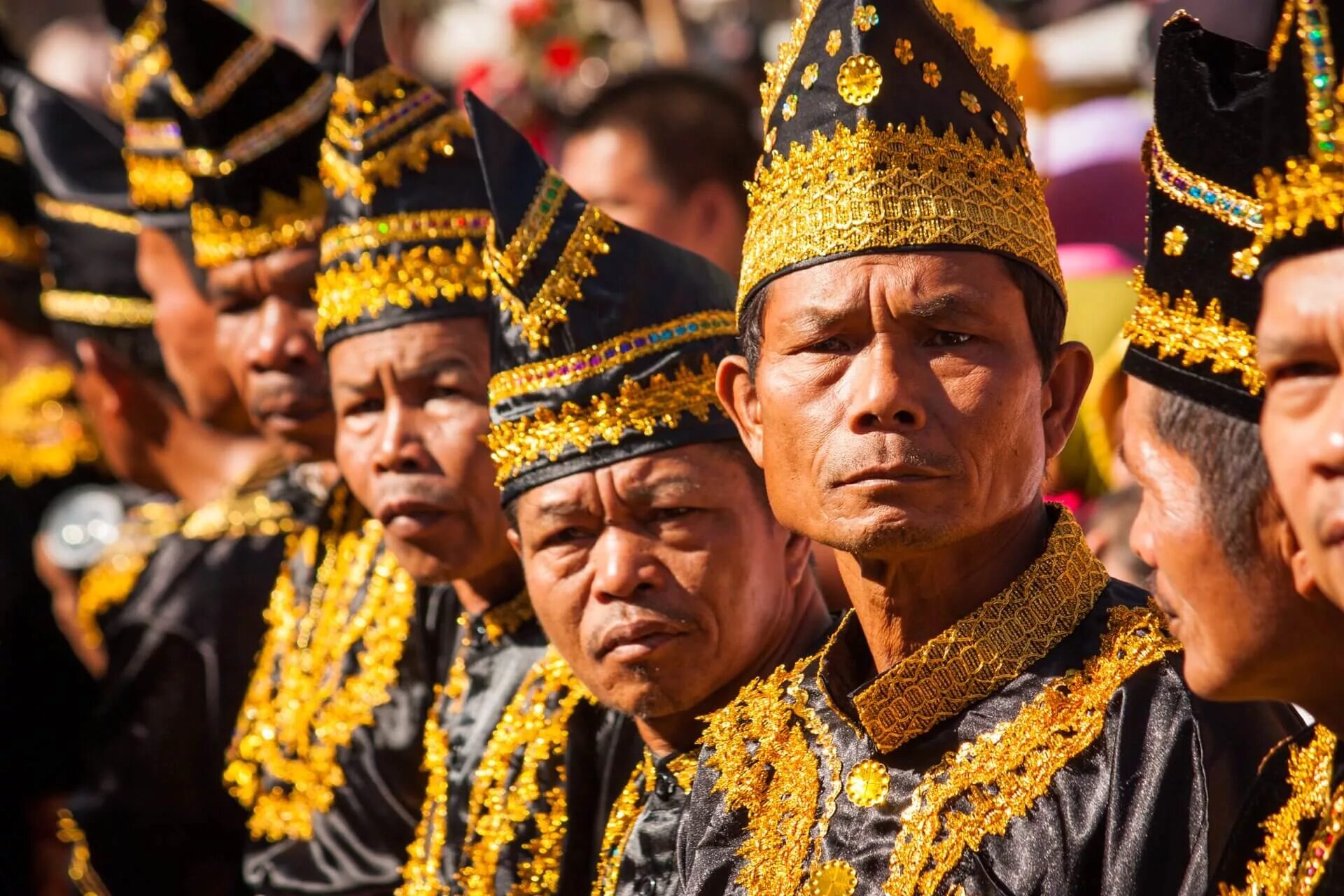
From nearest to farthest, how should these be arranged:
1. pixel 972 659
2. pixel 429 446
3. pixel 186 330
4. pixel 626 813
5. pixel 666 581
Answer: pixel 972 659
pixel 666 581
pixel 626 813
pixel 429 446
pixel 186 330

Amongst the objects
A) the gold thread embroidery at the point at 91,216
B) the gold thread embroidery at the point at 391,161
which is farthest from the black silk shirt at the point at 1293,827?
the gold thread embroidery at the point at 91,216

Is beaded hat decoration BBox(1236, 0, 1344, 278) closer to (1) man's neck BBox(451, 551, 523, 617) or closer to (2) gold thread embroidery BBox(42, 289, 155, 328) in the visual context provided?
(1) man's neck BBox(451, 551, 523, 617)

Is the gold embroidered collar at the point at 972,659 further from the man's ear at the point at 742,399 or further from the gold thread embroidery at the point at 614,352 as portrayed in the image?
the gold thread embroidery at the point at 614,352

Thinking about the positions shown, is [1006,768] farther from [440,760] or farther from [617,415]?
[440,760]

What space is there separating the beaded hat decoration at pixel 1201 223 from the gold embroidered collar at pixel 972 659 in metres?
0.44

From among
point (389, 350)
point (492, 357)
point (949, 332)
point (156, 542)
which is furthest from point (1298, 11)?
point (156, 542)

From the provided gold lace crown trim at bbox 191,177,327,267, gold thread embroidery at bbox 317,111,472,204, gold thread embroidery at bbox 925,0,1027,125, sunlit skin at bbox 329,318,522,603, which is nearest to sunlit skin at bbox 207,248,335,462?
gold lace crown trim at bbox 191,177,327,267

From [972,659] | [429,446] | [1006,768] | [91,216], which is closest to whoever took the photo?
[1006,768]

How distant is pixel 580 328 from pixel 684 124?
87.7 inches

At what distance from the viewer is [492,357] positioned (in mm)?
3307

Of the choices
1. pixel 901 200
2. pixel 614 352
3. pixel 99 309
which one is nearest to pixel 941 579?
pixel 901 200

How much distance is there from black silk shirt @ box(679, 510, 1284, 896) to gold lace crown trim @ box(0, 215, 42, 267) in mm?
4656

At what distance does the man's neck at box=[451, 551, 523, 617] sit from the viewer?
3.80m

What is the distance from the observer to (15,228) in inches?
255
